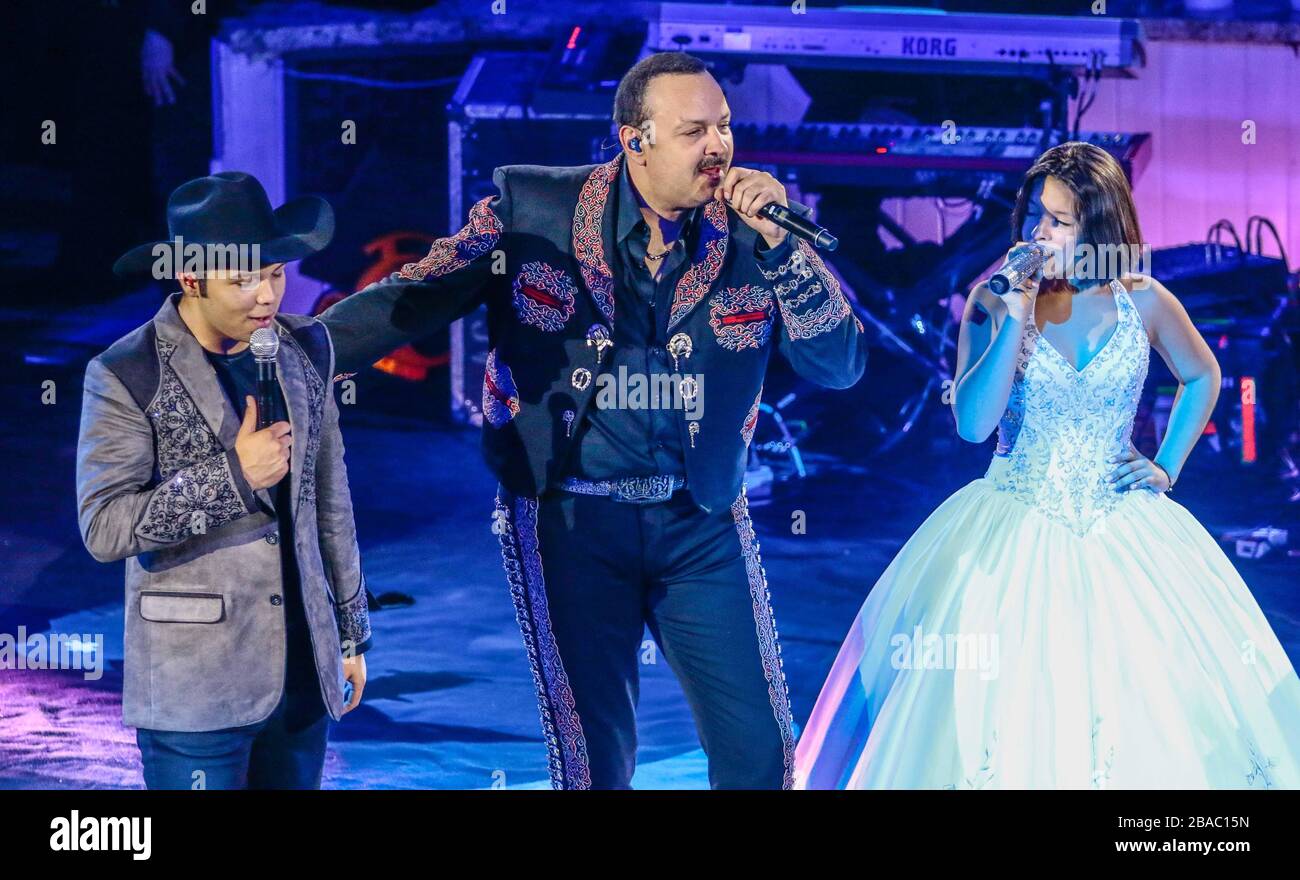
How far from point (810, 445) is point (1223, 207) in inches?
61.2

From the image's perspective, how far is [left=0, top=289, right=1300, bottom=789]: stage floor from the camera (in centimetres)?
357

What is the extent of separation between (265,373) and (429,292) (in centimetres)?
50

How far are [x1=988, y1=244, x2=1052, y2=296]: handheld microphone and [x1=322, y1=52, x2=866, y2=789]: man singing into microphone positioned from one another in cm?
28

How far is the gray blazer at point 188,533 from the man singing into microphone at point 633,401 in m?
0.38

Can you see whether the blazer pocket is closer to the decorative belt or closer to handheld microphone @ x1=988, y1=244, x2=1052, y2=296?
the decorative belt

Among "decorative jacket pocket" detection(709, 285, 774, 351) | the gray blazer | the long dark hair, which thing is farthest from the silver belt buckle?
the long dark hair

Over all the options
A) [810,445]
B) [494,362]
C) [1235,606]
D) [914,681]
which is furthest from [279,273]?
[810,445]

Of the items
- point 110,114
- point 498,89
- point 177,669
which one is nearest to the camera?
point 177,669

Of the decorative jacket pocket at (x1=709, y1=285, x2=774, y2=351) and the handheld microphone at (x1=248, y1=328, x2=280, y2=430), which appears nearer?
Result: the handheld microphone at (x1=248, y1=328, x2=280, y2=430)

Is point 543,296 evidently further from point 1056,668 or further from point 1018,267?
point 1056,668

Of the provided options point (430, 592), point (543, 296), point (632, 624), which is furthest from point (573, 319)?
point (430, 592)

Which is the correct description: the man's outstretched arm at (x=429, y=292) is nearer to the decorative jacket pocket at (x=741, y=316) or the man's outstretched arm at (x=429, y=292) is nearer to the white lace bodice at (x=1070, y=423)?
the decorative jacket pocket at (x=741, y=316)

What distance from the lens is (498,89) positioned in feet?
14.1

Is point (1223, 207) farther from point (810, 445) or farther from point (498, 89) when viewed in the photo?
point (498, 89)
